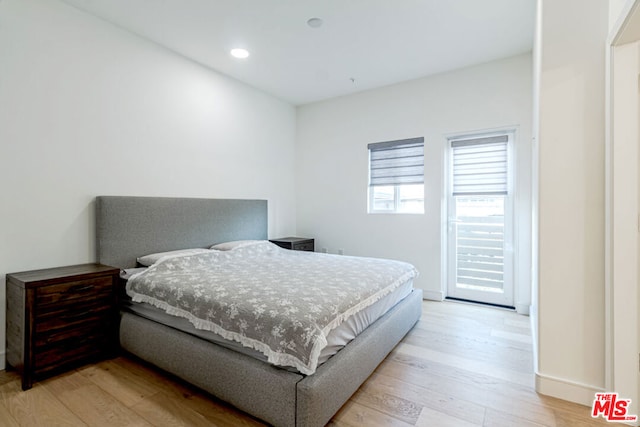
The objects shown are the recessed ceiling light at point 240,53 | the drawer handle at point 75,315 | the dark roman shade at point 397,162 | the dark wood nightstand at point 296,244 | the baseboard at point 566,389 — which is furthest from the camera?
the dark wood nightstand at point 296,244

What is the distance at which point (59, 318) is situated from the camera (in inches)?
83.3

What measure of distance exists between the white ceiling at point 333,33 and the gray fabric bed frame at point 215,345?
5.24 feet

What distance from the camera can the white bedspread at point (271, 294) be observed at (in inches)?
62.2

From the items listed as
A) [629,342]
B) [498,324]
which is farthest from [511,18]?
[498,324]

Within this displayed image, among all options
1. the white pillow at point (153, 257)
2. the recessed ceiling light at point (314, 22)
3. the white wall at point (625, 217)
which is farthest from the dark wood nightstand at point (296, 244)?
the white wall at point (625, 217)

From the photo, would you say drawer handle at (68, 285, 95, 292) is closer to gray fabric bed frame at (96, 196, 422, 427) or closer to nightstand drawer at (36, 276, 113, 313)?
nightstand drawer at (36, 276, 113, 313)

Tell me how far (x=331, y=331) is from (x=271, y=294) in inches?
17.5

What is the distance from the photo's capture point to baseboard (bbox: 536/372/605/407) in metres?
1.81

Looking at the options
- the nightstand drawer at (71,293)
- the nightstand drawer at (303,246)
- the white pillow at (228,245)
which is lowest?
the nightstand drawer at (71,293)

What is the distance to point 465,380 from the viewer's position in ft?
6.90

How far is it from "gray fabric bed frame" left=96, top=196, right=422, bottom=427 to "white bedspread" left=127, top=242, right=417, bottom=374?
4.7 inches

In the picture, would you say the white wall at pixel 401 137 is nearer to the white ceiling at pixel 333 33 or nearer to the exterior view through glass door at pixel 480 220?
the exterior view through glass door at pixel 480 220

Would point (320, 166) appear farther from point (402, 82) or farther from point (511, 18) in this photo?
point (511, 18)

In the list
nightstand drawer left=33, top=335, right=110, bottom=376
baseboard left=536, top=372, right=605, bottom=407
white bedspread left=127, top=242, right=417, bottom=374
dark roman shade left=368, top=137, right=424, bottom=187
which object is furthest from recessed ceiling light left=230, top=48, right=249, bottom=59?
baseboard left=536, top=372, right=605, bottom=407
